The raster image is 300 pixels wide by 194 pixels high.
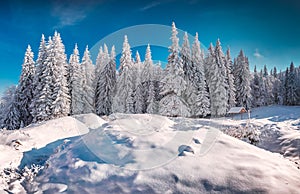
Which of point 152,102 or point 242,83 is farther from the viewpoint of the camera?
point 242,83

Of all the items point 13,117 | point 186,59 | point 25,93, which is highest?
point 186,59

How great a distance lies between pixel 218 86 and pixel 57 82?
24870 mm

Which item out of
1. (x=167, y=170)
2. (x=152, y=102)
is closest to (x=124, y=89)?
(x=152, y=102)

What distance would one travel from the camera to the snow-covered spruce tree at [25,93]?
30844 millimetres

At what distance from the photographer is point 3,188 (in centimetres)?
594

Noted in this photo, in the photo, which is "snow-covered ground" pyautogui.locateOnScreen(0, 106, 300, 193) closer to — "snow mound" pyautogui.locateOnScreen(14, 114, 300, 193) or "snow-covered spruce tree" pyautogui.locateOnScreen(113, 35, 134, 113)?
"snow mound" pyautogui.locateOnScreen(14, 114, 300, 193)

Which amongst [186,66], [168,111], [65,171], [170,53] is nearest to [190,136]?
[65,171]

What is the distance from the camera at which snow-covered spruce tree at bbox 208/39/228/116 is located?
113 ft

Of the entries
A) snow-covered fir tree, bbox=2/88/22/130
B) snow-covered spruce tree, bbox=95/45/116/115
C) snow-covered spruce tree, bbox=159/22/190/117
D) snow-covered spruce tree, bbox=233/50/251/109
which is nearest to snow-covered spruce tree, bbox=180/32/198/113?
snow-covered spruce tree, bbox=159/22/190/117

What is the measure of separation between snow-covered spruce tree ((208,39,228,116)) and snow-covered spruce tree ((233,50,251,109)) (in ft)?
29.9

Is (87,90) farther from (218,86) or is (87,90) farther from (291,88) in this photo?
(291,88)

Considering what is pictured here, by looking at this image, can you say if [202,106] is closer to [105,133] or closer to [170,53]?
[170,53]

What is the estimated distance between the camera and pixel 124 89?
36625mm

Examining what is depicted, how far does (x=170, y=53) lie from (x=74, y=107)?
16809 mm
